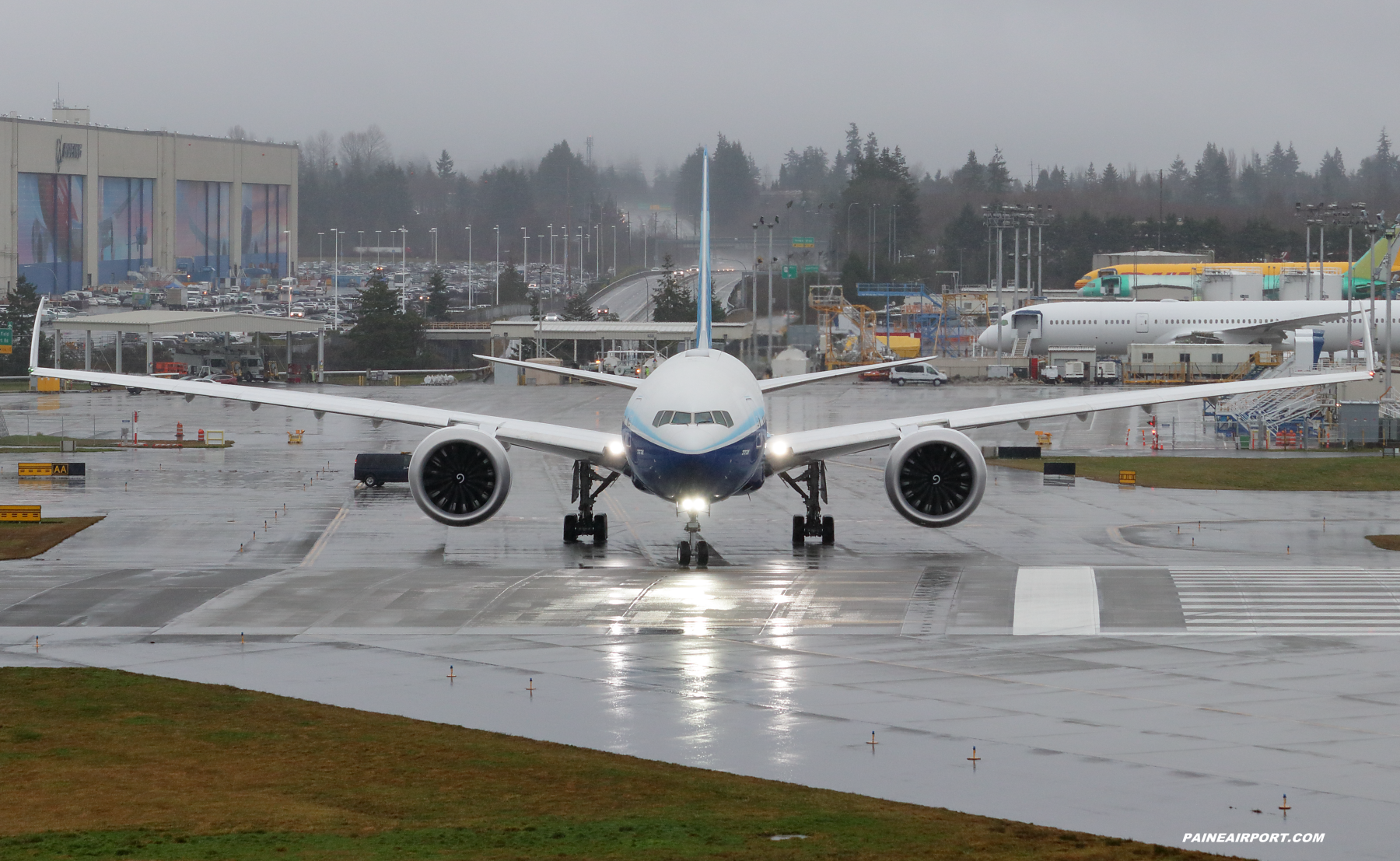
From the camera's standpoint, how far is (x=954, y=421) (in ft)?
128

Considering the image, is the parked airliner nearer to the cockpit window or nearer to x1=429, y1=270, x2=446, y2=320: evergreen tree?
the cockpit window

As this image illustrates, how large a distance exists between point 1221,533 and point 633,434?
17843 mm

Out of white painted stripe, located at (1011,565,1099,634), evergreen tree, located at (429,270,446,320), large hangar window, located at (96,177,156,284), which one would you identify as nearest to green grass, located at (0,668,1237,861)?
white painted stripe, located at (1011,565,1099,634)

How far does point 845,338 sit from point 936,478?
9719cm

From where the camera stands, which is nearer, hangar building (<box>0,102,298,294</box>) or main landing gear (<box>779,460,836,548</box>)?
main landing gear (<box>779,460,836,548</box>)

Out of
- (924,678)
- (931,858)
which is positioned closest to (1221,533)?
(924,678)

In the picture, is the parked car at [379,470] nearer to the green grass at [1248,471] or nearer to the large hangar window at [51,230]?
the green grass at [1248,471]

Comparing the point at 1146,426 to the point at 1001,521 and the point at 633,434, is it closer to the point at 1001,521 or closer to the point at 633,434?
the point at 1001,521

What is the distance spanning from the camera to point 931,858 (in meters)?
15.4

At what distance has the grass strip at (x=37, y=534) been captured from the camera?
3775 centimetres

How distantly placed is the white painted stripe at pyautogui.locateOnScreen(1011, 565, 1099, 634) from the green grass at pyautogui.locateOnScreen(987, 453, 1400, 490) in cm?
2169

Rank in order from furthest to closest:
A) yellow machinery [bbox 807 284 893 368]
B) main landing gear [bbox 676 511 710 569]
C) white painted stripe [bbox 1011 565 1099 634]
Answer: yellow machinery [bbox 807 284 893 368] < main landing gear [bbox 676 511 710 569] < white painted stripe [bbox 1011 565 1099 634]

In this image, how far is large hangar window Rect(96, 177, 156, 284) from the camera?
190m

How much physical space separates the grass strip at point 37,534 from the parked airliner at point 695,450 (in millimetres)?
4357
